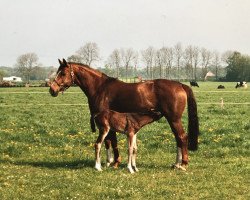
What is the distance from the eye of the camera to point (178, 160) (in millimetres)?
12531

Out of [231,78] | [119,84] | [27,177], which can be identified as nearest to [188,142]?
[119,84]

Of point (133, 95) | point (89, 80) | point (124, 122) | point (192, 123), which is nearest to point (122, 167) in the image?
point (124, 122)

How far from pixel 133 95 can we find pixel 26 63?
187140mm

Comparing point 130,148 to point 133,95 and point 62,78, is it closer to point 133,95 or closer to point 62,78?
point 133,95

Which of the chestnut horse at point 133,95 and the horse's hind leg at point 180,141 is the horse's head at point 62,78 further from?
the horse's hind leg at point 180,141

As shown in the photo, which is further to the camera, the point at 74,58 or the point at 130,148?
the point at 74,58

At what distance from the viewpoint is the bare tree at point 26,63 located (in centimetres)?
18938

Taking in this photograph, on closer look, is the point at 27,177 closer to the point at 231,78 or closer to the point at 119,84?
the point at 119,84

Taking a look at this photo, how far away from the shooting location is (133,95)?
40.8 feet

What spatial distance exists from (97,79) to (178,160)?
11.6ft

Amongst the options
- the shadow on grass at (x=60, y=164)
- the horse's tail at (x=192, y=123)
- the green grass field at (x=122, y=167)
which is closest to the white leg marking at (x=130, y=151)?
the green grass field at (x=122, y=167)

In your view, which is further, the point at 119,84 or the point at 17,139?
the point at 17,139

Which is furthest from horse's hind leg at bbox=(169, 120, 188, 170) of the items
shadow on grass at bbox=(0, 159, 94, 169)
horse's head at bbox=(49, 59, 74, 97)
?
horse's head at bbox=(49, 59, 74, 97)

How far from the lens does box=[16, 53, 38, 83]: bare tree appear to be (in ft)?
621
